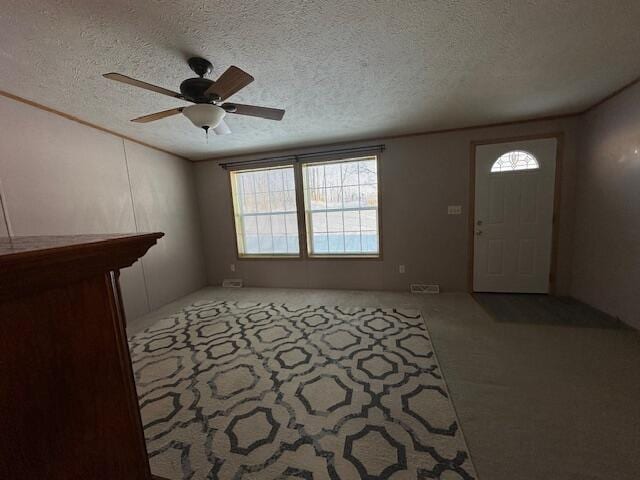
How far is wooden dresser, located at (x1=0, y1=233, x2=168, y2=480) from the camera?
14.8 inches

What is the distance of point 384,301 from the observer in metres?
3.26

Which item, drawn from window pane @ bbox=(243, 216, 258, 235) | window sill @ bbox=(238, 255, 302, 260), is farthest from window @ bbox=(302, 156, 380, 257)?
window pane @ bbox=(243, 216, 258, 235)

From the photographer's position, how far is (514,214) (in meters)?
3.16

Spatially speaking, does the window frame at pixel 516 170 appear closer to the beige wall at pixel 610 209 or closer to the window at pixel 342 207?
the beige wall at pixel 610 209

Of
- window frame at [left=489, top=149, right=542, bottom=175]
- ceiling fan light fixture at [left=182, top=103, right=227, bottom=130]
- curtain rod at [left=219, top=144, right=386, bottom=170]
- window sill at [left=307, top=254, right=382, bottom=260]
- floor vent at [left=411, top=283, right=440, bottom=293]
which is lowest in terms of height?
floor vent at [left=411, top=283, right=440, bottom=293]

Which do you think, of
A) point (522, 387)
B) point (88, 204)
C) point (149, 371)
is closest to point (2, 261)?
point (149, 371)

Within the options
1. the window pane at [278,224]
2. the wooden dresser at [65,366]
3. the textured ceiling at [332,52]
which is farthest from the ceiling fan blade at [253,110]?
the window pane at [278,224]

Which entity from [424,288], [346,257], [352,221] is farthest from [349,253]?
[424,288]

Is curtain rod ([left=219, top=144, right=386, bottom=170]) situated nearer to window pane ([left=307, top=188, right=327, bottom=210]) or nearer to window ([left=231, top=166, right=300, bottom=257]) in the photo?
window ([left=231, top=166, right=300, bottom=257])

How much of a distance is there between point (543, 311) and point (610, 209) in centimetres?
120

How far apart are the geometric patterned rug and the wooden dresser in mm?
964

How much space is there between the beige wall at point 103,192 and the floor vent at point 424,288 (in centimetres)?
348

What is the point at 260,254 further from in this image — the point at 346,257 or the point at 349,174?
the point at 349,174

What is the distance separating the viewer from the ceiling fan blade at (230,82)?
53.7 inches
